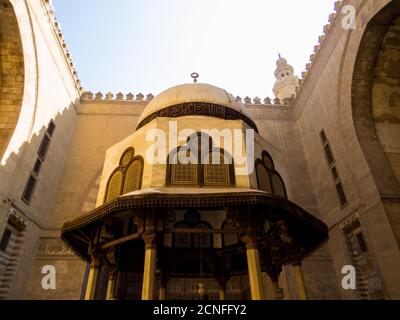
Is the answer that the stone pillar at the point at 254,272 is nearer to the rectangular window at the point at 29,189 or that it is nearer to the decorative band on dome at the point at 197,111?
the decorative band on dome at the point at 197,111

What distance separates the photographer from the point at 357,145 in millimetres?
9859

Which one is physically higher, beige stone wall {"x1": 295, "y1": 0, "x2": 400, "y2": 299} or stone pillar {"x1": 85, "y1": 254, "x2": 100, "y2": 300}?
beige stone wall {"x1": 295, "y1": 0, "x2": 400, "y2": 299}

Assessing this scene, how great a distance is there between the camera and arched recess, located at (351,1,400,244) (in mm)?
9381

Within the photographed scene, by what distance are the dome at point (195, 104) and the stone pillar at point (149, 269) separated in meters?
3.88

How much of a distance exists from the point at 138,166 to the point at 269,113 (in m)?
10.1

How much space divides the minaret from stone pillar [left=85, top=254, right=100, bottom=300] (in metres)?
18.3

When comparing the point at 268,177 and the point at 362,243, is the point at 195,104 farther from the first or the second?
the point at 362,243

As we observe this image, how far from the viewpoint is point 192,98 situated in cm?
848

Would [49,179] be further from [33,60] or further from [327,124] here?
[327,124]

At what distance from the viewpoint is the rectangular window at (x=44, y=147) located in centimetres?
1155

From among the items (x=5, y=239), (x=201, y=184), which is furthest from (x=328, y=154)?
(x=5, y=239)

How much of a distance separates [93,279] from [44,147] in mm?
7615

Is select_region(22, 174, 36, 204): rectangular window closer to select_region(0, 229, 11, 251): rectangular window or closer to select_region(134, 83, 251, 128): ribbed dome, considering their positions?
select_region(0, 229, 11, 251): rectangular window

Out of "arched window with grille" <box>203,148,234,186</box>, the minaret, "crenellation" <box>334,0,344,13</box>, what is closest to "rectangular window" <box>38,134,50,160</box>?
"arched window with grille" <box>203,148,234,186</box>
